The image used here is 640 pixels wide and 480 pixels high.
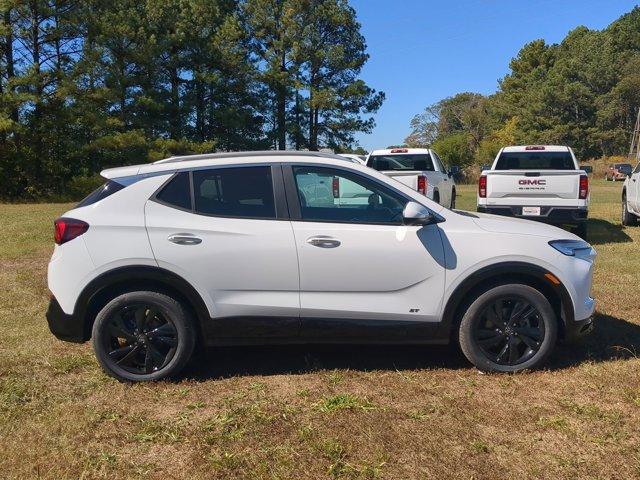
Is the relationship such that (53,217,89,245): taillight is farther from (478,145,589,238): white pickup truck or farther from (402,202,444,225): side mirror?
(478,145,589,238): white pickup truck

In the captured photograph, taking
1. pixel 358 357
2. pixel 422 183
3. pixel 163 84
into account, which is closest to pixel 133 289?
pixel 358 357

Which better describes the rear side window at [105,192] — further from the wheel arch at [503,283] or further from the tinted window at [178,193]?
the wheel arch at [503,283]

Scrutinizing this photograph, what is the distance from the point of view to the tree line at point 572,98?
59906 millimetres

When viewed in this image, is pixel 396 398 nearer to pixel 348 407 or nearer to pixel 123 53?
pixel 348 407

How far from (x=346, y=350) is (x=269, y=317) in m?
1.13

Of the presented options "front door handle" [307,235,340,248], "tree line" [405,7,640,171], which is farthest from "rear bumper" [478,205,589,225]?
"tree line" [405,7,640,171]

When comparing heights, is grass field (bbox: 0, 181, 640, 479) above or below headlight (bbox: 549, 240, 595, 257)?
below

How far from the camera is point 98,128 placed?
28203mm

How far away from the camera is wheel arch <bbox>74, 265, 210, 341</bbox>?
413cm

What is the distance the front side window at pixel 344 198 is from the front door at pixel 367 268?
0.01 meters

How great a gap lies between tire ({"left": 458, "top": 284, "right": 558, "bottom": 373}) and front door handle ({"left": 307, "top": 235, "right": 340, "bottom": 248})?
3.65 feet

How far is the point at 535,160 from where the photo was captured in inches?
449

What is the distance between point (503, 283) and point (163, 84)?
3388 centimetres

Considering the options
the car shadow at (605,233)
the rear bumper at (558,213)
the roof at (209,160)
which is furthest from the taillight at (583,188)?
the roof at (209,160)
